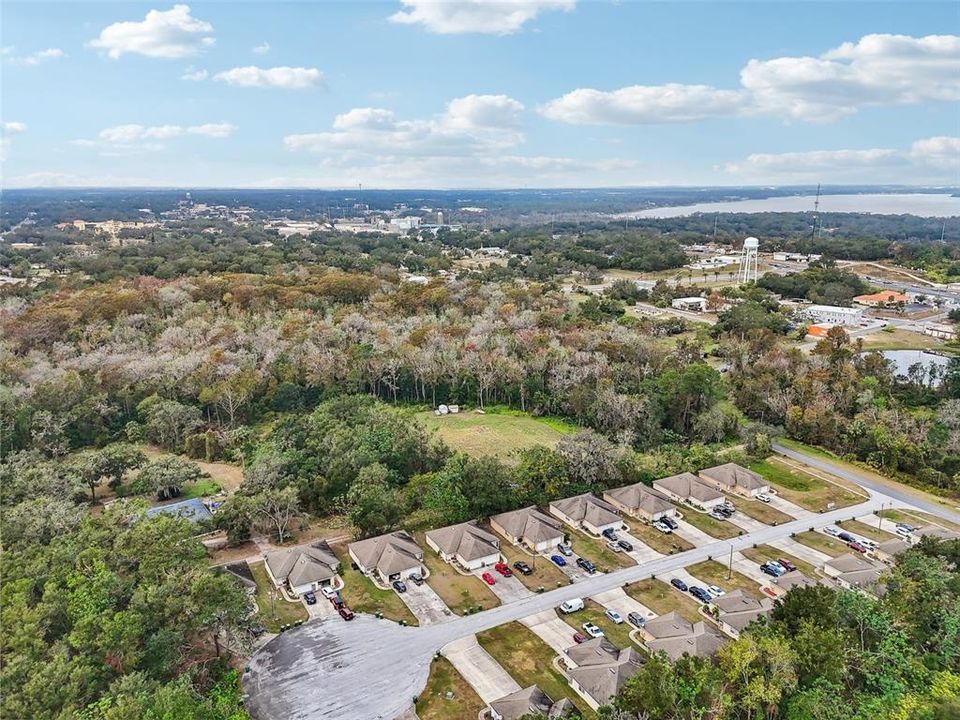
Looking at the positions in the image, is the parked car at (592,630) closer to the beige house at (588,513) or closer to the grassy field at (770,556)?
the beige house at (588,513)

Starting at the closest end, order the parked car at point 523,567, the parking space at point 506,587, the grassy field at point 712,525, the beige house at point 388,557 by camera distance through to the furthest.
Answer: the parking space at point 506,587 → the beige house at point 388,557 → the parked car at point 523,567 → the grassy field at point 712,525

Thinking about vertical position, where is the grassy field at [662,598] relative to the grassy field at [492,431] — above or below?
below

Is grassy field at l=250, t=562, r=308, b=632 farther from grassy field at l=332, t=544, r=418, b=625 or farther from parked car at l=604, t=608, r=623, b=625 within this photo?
parked car at l=604, t=608, r=623, b=625

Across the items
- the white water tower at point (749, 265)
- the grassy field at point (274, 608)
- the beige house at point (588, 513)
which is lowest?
the grassy field at point (274, 608)

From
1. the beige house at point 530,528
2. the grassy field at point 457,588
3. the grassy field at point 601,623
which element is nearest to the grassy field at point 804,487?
the beige house at point 530,528

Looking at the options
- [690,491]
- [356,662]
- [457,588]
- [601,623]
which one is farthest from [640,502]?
[356,662]

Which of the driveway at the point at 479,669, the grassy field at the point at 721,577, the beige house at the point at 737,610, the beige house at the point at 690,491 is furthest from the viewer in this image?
→ the beige house at the point at 690,491

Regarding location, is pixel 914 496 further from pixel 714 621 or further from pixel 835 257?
pixel 835 257
